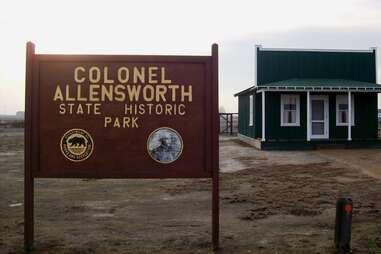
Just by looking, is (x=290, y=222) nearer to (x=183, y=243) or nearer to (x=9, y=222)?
(x=183, y=243)

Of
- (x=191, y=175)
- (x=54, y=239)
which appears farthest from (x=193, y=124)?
(x=54, y=239)

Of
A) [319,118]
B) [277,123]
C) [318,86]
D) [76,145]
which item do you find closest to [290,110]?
[277,123]

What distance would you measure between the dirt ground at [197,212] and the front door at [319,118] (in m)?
7.55

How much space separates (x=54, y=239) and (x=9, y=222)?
5.53 ft

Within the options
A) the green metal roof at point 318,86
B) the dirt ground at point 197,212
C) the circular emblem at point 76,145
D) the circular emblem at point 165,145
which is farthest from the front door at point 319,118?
the circular emblem at point 76,145

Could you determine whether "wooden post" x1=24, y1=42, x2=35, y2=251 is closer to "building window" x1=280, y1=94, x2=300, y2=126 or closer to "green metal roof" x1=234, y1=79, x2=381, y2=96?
"green metal roof" x1=234, y1=79, x2=381, y2=96

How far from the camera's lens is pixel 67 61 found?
6.29 metres

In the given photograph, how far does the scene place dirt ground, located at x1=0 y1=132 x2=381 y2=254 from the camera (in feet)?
21.5

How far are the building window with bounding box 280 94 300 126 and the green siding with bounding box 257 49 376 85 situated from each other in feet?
4.53

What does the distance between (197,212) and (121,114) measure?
11.1 ft

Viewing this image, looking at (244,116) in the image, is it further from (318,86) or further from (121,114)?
(121,114)

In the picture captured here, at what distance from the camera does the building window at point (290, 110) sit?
23266 millimetres

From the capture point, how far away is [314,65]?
80.0 feet

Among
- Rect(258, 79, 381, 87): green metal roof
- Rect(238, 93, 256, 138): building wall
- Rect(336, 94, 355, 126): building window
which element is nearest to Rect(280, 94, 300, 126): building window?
Rect(258, 79, 381, 87): green metal roof
